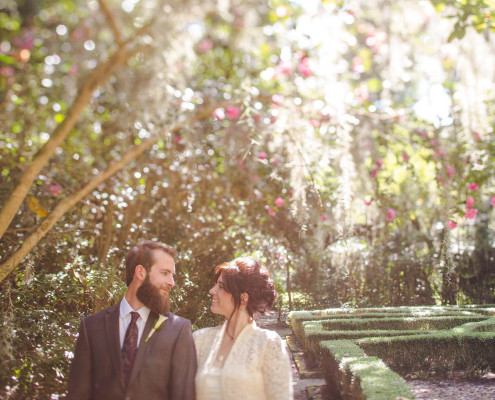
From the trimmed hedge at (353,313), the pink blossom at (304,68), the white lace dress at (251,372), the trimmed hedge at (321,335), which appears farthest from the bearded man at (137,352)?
the trimmed hedge at (353,313)

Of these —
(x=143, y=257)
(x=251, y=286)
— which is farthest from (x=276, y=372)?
(x=143, y=257)

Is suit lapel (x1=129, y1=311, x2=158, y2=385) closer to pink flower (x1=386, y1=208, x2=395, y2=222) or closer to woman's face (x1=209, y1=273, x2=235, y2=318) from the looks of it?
woman's face (x1=209, y1=273, x2=235, y2=318)

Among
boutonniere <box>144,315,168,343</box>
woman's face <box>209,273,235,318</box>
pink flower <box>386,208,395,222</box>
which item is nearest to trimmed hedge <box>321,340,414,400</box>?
woman's face <box>209,273,235,318</box>

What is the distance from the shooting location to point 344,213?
3.40 m

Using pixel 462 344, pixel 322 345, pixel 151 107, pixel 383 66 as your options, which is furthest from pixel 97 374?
pixel 462 344

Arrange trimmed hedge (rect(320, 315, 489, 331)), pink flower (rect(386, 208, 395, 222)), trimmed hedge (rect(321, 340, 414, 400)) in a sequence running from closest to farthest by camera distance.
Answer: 1. trimmed hedge (rect(321, 340, 414, 400))
2. trimmed hedge (rect(320, 315, 489, 331))
3. pink flower (rect(386, 208, 395, 222))

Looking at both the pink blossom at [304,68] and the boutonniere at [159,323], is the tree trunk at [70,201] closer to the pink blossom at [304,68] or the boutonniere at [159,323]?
the boutonniere at [159,323]

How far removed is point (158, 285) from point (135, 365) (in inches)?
15.5

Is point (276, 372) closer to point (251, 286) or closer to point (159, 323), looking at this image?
point (251, 286)

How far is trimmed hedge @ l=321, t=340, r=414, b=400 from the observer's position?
8.75 ft

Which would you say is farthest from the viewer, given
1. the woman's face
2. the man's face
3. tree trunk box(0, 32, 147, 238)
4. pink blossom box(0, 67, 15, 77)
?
pink blossom box(0, 67, 15, 77)

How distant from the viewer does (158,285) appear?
220 centimetres

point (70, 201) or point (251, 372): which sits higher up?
point (70, 201)

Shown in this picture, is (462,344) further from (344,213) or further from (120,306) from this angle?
(120,306)
